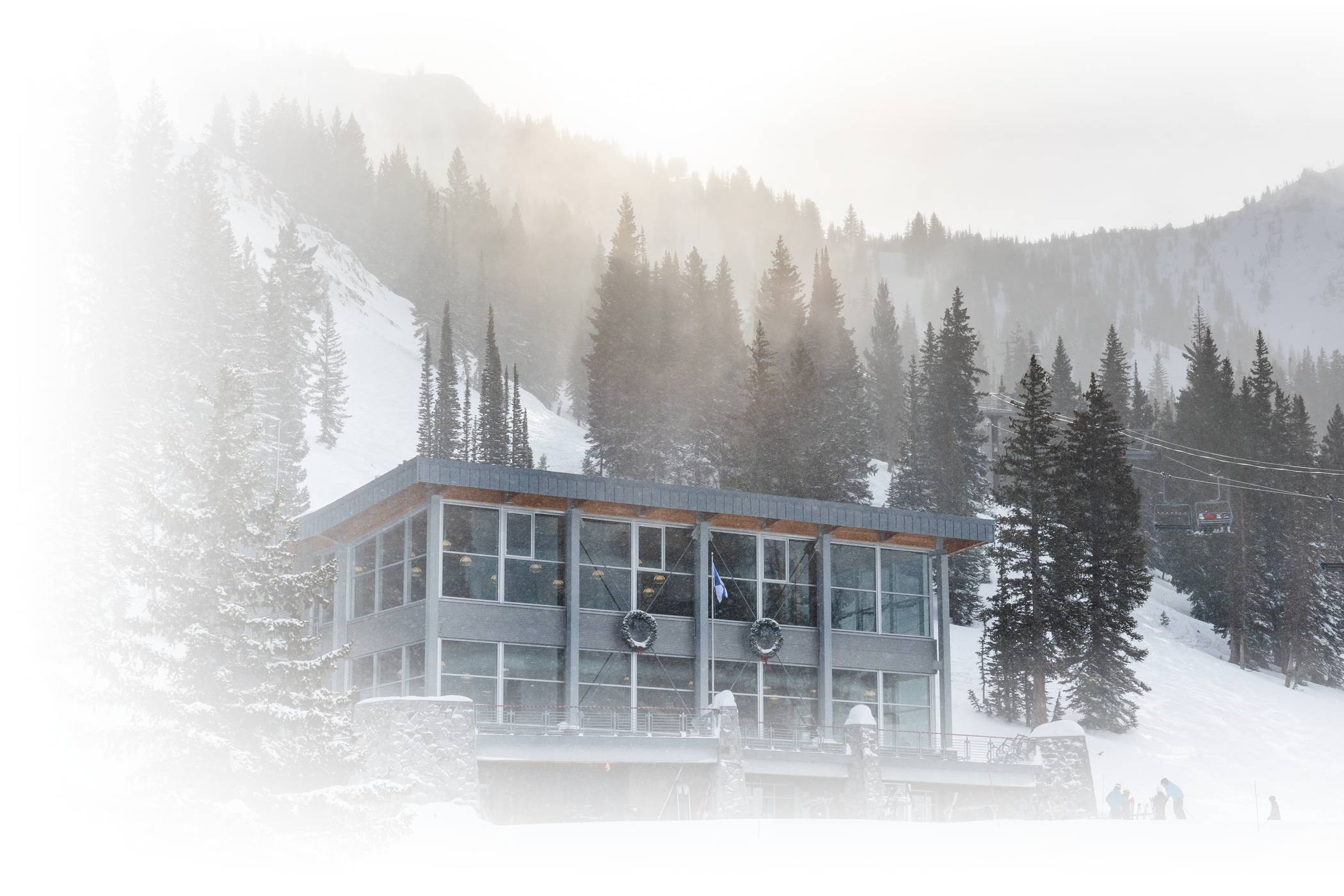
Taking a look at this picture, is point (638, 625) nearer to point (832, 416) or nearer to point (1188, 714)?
point (1188, 714)

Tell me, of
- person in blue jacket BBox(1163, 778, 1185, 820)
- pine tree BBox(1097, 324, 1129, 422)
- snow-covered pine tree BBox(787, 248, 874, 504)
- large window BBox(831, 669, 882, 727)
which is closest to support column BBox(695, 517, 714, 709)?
large window BBox(831, 669, 882, 727)

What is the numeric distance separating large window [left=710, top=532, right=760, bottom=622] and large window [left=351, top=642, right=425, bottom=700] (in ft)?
25.3

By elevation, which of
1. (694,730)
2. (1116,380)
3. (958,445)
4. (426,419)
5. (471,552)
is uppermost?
(1116,380)

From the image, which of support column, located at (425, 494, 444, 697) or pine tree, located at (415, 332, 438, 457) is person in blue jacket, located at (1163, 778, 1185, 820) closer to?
support column, located at (425, 494, 444, 697)

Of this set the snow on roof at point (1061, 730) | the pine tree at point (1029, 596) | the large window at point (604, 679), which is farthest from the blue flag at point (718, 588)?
the pine tree at point (1029, 596)

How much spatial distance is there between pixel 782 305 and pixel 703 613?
70.0 metres

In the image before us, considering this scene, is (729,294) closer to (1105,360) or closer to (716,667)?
(1105,360)

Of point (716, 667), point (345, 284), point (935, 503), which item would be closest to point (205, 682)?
point (716, 667)

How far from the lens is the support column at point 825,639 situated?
35.8 m

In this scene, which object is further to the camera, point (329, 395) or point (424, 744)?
point (329, 395)

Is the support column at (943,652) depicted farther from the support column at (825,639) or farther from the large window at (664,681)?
the large window at (664,681)

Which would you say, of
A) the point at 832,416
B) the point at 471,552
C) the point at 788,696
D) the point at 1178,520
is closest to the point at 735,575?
the point at 788,696

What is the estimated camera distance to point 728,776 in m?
30.4

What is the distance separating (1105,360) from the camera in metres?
107
